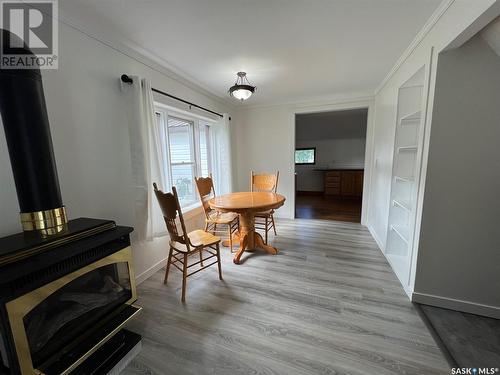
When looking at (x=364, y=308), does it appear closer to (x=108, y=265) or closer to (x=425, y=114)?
(x=425, y=114)

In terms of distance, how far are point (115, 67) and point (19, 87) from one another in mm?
950


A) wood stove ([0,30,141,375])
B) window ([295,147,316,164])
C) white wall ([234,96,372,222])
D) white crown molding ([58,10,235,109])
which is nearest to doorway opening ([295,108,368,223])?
window ([295,147,316,164])

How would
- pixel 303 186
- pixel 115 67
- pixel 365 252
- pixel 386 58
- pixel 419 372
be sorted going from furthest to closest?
1. pixel 303 186
2. pixel 365 252
3. pixel 386 58
4. pixel 115 67
5. pixel 419 372

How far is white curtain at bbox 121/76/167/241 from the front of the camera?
6.23 feet

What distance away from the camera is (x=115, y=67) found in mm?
1817

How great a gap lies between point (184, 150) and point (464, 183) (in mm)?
3004

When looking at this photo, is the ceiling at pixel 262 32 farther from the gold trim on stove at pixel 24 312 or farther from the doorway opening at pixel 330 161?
the doorway opening at pixel 330 161

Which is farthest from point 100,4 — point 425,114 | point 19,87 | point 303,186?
point 303,186

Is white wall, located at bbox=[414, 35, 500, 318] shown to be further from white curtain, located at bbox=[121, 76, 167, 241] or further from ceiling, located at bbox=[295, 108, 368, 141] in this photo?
ceiling, located at bbox=[295, 108, 368, 141]

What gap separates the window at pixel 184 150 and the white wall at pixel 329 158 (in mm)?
4051

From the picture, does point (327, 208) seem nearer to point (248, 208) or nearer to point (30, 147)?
point (248, 208)

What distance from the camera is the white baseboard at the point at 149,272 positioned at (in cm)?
212

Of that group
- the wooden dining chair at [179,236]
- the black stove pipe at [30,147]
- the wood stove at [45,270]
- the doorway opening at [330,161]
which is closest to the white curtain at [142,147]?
the wooden dining chair at [179,236]

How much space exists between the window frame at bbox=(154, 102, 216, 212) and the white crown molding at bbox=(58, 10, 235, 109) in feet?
1.20
